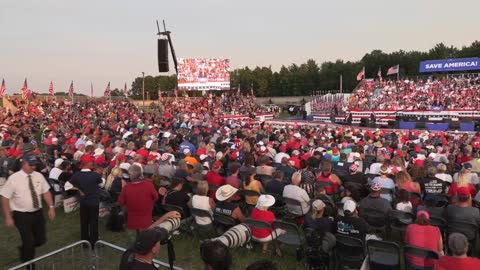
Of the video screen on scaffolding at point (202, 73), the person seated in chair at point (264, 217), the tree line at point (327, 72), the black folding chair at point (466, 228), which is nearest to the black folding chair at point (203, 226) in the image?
the person seated in chair at point (264, 217)

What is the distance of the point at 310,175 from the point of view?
343 inches

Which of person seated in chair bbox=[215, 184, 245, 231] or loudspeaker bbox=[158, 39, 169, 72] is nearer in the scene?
person seated in chair bbox=[215, 184, 245, 231]

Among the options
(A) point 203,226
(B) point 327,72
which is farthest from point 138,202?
(B) point 327,72

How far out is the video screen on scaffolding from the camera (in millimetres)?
51250

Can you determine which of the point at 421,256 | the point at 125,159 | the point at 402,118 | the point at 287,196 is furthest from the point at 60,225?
the point at 402,118

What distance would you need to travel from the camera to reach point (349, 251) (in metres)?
5.39

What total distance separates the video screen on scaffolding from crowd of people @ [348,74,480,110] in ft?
62.5

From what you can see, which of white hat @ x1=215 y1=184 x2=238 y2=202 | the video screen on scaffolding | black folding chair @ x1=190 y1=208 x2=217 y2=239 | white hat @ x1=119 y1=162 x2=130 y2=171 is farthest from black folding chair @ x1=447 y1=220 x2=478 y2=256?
the video screen on scaffolding

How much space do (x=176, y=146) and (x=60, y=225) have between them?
23.9ft

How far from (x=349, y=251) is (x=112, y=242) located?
476 cm

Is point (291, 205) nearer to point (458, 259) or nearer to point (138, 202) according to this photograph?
point (138, 202)

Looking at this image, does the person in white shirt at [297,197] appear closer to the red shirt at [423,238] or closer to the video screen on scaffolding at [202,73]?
the red shirt at [423,238]

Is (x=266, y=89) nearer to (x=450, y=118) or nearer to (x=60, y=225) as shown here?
(x=450, y=118)

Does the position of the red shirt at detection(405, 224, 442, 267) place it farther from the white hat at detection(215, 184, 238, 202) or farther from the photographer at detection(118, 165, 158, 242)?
the photographer at detection(118, 165, 158, 242)
